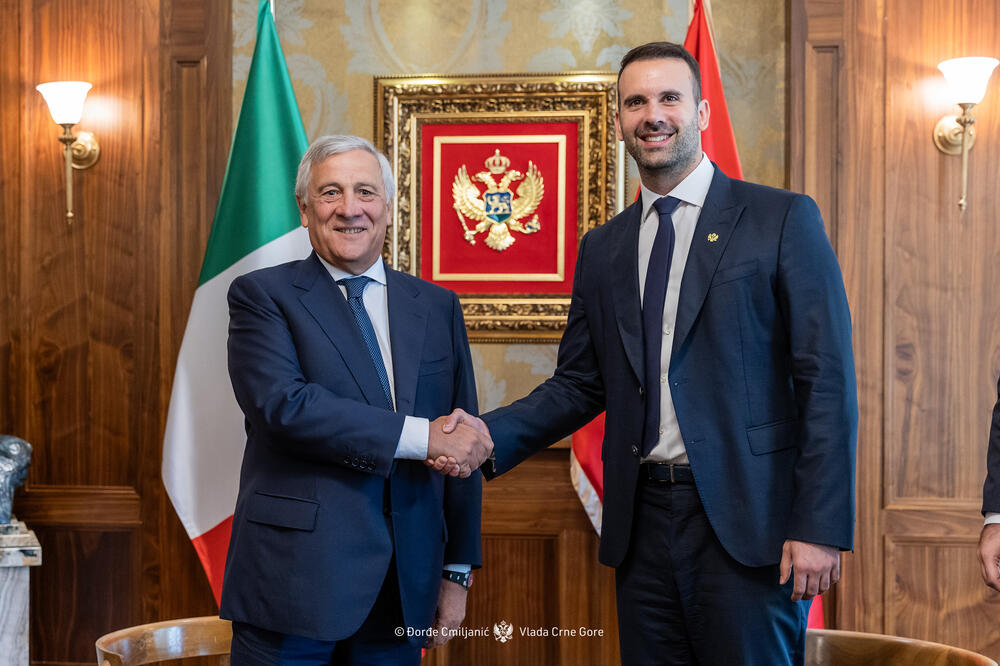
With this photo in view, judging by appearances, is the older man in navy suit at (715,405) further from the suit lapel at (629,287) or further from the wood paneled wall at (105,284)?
the wood paneled wall at (105,284)

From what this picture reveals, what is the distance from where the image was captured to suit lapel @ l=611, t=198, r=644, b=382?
193 centimetres

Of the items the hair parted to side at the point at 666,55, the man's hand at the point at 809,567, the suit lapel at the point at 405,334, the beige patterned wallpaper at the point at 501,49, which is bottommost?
the man's hand at the point at 809,567

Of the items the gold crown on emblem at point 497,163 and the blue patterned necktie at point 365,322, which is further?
the gold crown on emblem at point 497,163

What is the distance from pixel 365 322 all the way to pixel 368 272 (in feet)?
0.41

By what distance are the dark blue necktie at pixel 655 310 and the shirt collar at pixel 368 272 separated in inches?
22.6

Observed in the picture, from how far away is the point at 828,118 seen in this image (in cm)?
A: 342

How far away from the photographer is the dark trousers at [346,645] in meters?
1.81

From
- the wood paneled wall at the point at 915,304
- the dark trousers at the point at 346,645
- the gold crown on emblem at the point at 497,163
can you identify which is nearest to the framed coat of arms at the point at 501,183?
the gold crown on emblem at the point at 497,163

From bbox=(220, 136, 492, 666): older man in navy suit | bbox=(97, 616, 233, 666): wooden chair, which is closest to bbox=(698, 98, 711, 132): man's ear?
bbox=(220, 136, 492, 666): older man in navy suit

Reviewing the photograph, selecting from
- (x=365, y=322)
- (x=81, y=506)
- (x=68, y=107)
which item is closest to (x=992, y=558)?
(x=365, y=322)

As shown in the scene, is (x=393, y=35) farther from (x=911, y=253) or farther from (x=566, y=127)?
(x=911, y=253)

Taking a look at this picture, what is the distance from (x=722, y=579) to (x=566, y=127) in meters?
2.34

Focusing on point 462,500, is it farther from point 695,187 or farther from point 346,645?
point 695,187

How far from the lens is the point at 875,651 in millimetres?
1831
